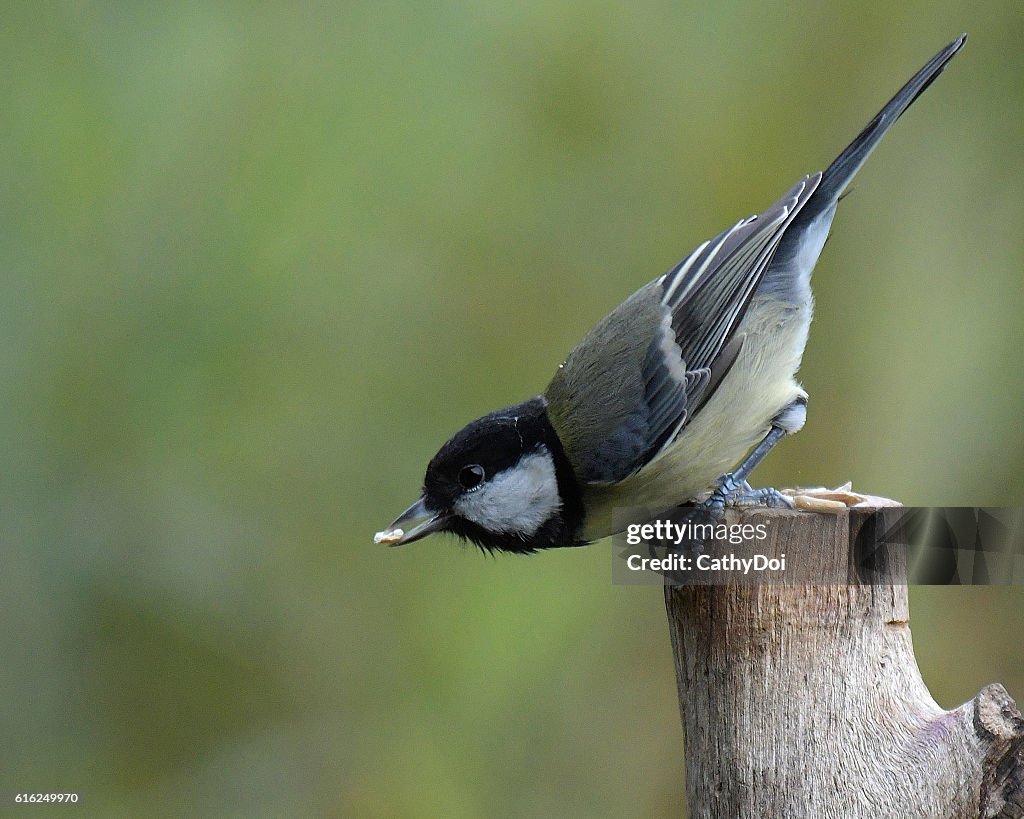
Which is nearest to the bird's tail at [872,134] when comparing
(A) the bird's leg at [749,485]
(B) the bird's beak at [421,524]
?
(A) the bird's leg at [749,485]

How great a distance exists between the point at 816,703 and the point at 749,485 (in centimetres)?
81

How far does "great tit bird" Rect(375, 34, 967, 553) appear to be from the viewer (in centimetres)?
230

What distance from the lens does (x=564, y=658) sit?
12.9ft

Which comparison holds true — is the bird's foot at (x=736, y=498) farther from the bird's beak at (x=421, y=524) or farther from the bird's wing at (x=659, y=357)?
the bird's beak at (x=421, y=524)

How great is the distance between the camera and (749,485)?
253 cm

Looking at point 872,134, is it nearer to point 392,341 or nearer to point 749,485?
point 749,485

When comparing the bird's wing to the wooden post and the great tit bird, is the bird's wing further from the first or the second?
the wooden post

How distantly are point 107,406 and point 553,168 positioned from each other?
1.91 m

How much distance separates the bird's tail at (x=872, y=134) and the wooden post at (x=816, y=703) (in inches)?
39.7

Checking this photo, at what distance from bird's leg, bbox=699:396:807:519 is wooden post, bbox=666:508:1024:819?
29 cm

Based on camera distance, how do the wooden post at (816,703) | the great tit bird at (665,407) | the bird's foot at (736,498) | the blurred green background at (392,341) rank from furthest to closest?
1. the blurred green background at (392,341)
2. the great tit bird at (665,407)
3. the bird's foot at (736,498)
4. the wooden post at (816,703)

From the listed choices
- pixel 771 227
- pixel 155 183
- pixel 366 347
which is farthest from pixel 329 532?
pixel 771 227

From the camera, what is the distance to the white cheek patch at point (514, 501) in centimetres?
228

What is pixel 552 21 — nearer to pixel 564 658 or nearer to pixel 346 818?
pixel 564 658
